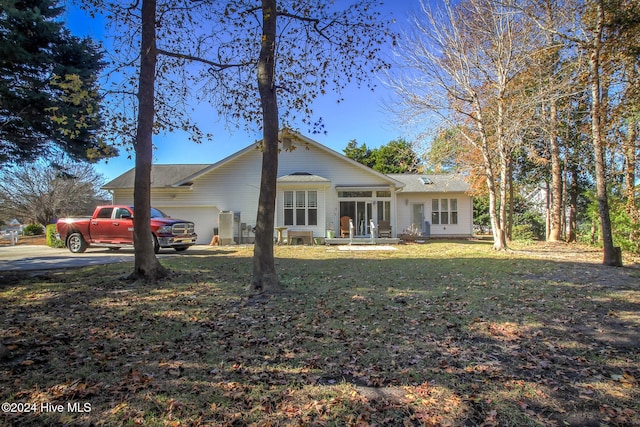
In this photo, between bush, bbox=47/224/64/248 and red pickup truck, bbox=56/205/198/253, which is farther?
bush, bbox=47/224/64/248

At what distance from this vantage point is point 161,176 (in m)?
23.8

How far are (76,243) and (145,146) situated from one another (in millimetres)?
9358

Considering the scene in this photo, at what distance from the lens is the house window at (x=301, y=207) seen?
20.1 meters

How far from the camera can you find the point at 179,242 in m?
14.1

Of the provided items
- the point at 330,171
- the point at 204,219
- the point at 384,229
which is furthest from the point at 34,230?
the point at 384,229

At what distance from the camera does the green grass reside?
2801 mm

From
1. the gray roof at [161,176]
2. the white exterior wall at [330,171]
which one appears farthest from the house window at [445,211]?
the gray roof at [161,176]

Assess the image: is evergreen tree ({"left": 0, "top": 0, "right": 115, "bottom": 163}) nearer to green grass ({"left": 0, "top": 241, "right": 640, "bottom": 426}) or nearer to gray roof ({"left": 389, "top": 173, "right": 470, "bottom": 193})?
green grass ({"left": 0, "top": 241, "right": 640, "bottom": 426})

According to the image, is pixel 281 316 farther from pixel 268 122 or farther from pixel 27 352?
pixel 268 122

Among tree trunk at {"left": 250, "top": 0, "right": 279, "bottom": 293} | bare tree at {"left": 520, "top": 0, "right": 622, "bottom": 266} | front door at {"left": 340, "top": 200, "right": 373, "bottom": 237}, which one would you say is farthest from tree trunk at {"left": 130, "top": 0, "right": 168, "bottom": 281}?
front door at {"left": 340, "top": 200, "right": 373, "bottom": 237}

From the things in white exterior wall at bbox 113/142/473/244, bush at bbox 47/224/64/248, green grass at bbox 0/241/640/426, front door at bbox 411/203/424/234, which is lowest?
green grass at bbox 0/241/640/426

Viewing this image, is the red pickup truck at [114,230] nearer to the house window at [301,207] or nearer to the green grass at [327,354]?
the green grass at [327,354]

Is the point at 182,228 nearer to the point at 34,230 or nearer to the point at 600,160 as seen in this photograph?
the point at 600,160

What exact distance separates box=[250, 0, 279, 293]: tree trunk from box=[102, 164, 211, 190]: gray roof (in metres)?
15.6
